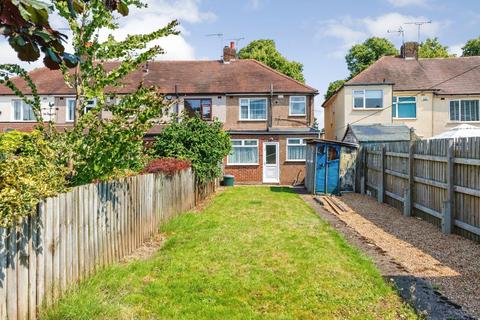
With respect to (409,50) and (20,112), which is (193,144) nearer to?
(20,112)

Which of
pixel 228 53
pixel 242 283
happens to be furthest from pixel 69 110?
pixel 242 283

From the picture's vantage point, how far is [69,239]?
554 centimetres

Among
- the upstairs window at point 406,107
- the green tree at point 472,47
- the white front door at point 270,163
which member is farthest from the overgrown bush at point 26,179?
the green tree at point 472,47

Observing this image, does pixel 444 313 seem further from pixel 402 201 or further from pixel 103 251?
pixel 402 201

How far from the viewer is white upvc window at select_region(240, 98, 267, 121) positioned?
27703mm

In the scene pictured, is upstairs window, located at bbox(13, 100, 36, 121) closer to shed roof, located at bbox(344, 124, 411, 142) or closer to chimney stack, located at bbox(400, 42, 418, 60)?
shed roof, located at bbox(344, 124, 411, 142)

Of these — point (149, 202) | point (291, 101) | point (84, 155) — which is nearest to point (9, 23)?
point (84, 155)

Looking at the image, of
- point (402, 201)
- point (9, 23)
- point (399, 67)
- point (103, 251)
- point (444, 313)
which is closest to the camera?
point (9, 23)

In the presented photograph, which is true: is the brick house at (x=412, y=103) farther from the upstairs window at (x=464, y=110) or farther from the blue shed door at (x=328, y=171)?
the blue shed door at (x=328, y=171)

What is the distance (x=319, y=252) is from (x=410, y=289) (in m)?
2.25

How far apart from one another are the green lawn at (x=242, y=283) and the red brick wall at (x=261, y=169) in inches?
674

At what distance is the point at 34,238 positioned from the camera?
464cm

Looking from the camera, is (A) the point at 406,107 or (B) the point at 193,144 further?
(A) the point at 406,107

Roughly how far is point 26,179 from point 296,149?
23264mm
